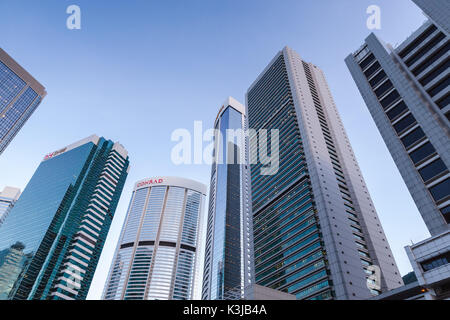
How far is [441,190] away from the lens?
4897 cm

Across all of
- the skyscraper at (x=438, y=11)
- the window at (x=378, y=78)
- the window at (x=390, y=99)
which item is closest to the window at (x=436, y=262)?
the window at (x=390, y=99)

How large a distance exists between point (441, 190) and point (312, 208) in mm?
46270

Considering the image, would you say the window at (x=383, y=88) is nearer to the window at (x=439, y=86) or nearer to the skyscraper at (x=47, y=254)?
the window at (x=439, y=86)

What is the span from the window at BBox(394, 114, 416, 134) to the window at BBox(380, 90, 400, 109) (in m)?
5.89

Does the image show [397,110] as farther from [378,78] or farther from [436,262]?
[436,262]

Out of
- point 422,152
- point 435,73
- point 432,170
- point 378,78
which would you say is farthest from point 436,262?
point 378,78

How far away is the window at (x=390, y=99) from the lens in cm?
6493

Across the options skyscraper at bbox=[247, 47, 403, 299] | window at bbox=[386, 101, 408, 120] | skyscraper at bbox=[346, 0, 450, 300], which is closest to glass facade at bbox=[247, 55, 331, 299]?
skyscraper at bbox=[247, 47, 403, 299]

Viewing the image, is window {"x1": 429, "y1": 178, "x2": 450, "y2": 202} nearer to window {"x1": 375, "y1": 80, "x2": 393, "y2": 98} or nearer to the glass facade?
window {"x1": 375, "y1": 80, "x2": 393, "y2": 98}
